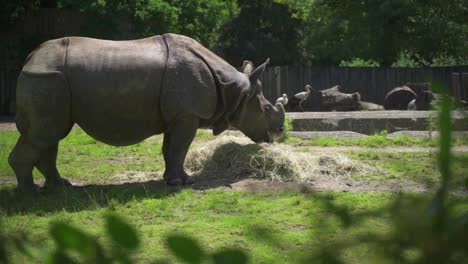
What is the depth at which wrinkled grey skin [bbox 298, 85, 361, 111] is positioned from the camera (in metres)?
21.1

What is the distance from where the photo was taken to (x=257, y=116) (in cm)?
983

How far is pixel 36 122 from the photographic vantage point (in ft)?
25.7

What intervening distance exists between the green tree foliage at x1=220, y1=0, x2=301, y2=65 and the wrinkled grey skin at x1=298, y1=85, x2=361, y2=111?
9.26 m

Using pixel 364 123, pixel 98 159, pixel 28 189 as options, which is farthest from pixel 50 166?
pixel 364 123

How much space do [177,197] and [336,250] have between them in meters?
6.93

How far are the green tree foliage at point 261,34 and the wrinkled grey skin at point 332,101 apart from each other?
926 cm

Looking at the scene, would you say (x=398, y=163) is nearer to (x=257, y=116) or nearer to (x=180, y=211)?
(x=257, y=116)

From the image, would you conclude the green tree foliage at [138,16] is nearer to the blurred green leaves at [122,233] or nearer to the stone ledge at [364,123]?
the stone ledge at [364,123]

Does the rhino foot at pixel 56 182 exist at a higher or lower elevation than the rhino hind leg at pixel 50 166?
lower

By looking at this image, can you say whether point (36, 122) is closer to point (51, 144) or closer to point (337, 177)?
point (51, 144)

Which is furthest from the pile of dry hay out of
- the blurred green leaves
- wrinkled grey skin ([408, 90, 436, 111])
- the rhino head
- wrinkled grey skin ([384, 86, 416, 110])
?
wrinkled grey skin ([384, 86, 416, 110])

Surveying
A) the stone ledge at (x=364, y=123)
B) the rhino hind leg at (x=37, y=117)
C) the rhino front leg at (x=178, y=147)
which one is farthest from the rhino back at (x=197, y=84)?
the stone ledge at (x=364, y=123)

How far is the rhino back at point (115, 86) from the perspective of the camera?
8.07m

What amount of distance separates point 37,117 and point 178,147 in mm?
1800
